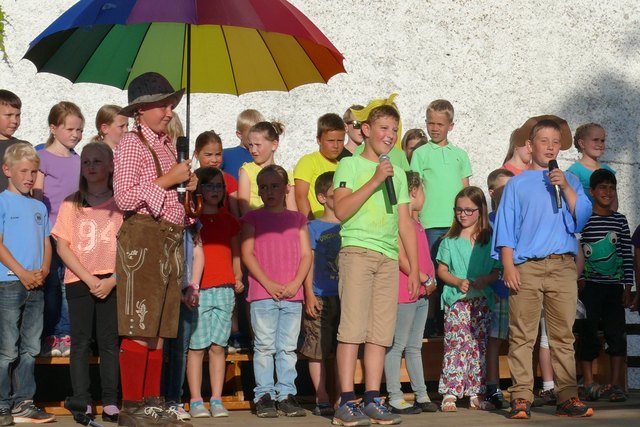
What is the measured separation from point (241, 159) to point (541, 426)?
3.23 m

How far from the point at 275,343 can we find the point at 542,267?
5.75 ft

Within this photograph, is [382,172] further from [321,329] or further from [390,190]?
[321,329]

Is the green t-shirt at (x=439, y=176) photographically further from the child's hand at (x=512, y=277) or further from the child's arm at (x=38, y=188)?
the child's arm at (x=38, y=188)

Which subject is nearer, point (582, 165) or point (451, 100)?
point (582, 165)

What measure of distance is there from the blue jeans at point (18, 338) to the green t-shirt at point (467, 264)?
9.02 ft

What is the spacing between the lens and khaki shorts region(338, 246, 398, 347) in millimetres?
7348

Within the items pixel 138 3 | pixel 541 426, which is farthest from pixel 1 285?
pixel 541 426

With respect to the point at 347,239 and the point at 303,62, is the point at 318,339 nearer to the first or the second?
the point at 347,239

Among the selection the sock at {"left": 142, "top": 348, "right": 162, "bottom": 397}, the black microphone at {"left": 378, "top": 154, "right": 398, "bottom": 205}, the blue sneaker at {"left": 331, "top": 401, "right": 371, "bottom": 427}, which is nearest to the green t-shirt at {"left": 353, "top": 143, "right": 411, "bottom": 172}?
the black microphone at {"left": 378, "top": 154, "right": 398, "bottom": 205}

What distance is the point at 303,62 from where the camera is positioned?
7.67m

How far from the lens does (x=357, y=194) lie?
724 cm

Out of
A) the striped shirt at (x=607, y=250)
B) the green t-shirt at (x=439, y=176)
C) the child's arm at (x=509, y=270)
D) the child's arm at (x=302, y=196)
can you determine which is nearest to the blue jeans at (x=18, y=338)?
the child's arm at (x=302, y=196)

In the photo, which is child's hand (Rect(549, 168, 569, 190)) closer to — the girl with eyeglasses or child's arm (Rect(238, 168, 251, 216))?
the girl with eyeglasses

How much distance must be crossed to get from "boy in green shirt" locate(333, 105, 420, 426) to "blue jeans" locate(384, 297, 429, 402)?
74 cm
